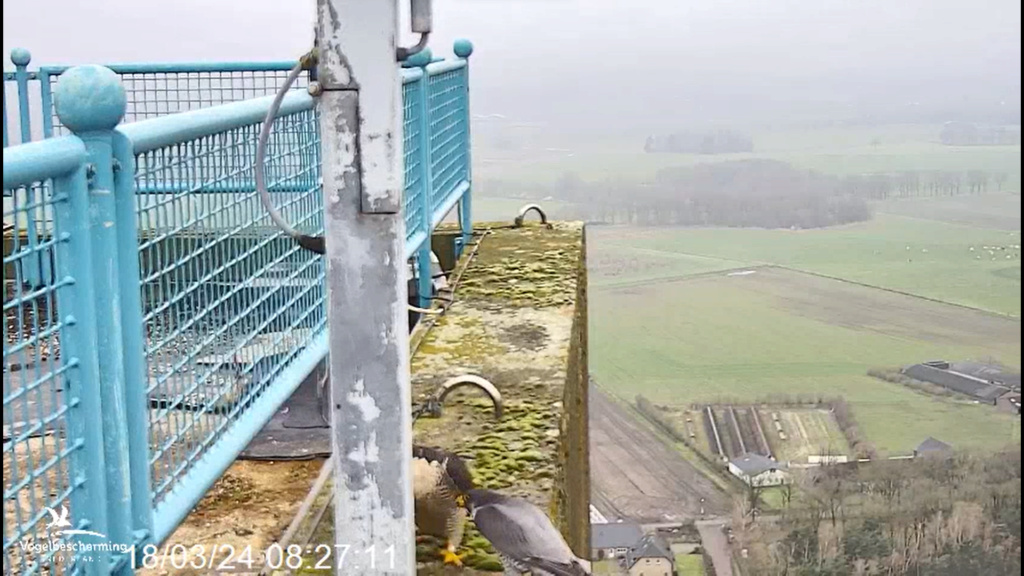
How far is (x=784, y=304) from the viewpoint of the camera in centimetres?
2489

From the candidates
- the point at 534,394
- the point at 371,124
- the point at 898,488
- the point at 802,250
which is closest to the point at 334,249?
the point at 371,124

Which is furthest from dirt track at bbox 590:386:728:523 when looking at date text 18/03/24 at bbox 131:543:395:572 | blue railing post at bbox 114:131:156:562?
blue railing post at bbox 114:131:156:562

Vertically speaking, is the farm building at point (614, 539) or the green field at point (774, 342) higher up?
the farm building at point (614, 539)

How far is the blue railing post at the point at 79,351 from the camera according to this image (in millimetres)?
1863

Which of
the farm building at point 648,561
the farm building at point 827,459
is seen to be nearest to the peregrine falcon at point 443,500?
the farm building at point 648,561

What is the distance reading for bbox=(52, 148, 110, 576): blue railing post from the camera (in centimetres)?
186

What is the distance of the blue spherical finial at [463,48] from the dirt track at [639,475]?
349 centimetres

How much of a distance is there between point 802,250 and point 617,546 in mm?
20962

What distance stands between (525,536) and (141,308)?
1.17 m

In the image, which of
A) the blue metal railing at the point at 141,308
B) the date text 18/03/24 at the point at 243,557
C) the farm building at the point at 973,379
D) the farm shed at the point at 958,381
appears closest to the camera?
the blue metal railing at the point at 141,308

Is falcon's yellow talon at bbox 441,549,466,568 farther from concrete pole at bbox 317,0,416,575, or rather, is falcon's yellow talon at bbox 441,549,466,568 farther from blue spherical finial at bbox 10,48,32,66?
blue spherical finial at bbox 10,48,32,66

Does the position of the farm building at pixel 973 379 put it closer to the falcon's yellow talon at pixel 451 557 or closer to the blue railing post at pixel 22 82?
the falcon's yellow talon at pixel 451 557

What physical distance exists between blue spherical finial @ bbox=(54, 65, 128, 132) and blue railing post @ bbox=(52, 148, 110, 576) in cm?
9

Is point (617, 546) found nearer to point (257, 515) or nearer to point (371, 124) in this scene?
point (257, 515)
